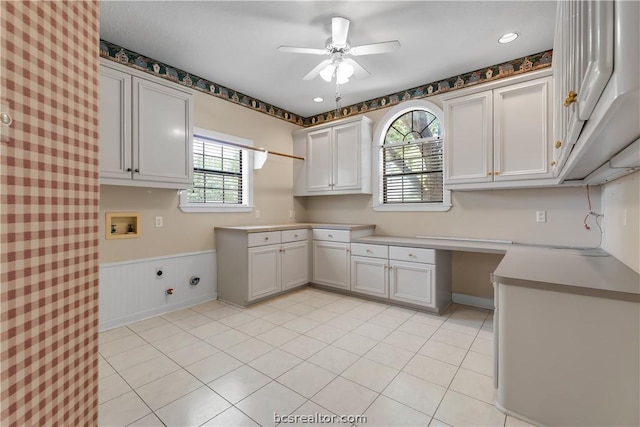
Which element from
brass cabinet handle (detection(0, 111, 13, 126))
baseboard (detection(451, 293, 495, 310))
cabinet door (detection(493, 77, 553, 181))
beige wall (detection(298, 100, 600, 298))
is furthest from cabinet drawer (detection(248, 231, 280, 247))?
brass cabinet handle (detection(0, 111, 13, 126))

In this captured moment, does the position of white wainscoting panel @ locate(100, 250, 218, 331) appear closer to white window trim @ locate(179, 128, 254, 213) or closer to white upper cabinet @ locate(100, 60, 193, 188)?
white window trim @ locate(179, 128, 254, 213)

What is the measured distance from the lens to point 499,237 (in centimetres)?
322

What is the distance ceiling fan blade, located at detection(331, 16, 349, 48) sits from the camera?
7.61 ft

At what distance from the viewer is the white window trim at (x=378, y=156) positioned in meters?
3.61

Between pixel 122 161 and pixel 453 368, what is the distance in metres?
3.22

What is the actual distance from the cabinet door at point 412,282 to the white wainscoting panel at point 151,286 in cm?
225

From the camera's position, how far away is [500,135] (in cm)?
292

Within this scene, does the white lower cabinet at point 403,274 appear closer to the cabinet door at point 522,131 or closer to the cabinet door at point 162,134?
the cabinet door at point 522,131

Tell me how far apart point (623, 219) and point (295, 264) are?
3200mm

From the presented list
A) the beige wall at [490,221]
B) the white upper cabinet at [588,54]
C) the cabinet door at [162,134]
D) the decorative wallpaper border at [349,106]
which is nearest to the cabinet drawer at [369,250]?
the beige wall at [490,221]

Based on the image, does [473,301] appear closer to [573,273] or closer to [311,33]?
[573,273]

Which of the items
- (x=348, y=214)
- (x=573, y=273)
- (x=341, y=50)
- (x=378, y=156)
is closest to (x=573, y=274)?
(x=573, y=273)

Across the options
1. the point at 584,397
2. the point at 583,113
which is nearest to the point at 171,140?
the point at 583,113

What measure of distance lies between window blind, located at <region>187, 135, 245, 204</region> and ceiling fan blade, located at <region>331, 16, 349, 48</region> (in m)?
1.88
